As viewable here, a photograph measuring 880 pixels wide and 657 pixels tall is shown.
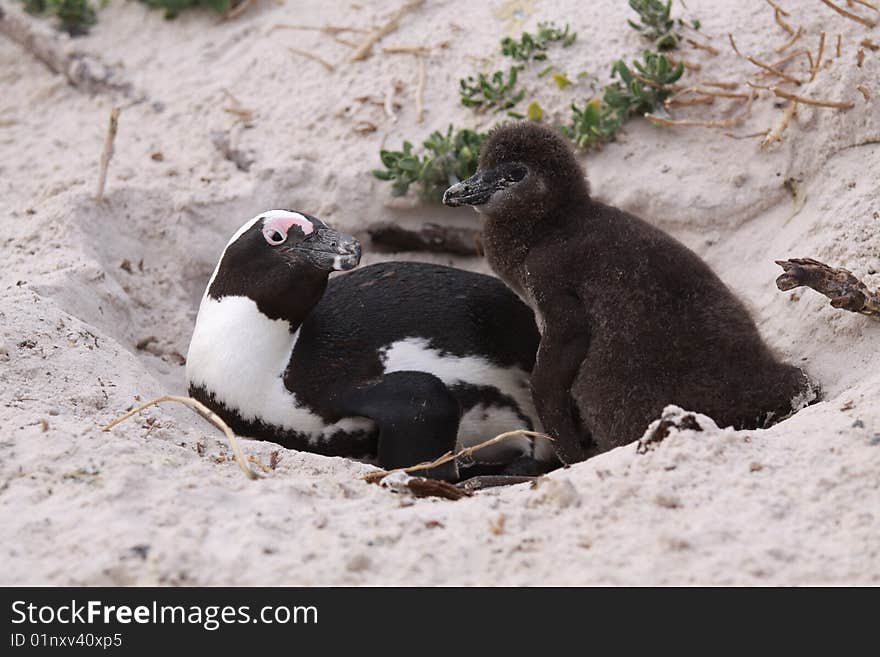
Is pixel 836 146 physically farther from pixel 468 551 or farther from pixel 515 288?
pixel 468 551

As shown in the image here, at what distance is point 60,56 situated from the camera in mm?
6668

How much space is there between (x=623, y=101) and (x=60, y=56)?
144 inches

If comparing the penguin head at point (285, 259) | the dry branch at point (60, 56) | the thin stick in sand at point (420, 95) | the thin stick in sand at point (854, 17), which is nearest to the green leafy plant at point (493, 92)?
the thin stick in sand at point (420, 95)

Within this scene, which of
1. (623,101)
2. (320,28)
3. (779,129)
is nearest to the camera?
(779,129)

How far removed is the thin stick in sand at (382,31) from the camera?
19.8ft

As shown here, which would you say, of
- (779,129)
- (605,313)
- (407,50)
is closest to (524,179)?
(605,313)

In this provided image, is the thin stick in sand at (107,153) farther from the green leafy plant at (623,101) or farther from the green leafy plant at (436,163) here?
the green leafy plant at (623,101)

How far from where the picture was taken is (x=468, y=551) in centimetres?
242

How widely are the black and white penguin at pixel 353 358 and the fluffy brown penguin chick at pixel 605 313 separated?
1.03ft

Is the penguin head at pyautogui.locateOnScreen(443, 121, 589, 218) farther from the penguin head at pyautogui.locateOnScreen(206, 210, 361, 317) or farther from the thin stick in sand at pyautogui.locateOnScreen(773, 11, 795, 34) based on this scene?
the thin stick in sand at pyautogui.locateOnScreen(773, 11, 795, 34)

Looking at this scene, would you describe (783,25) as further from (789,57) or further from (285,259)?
(285,259)

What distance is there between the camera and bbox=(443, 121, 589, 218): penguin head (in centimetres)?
405

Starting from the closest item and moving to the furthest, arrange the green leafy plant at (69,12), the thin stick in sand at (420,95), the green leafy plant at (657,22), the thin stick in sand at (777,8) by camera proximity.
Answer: the thin stick in sand at (777,8) → the green leafy plant at (657,22) → the thin stick in sand at (420,95) → the green leafy plant at (69,12)
